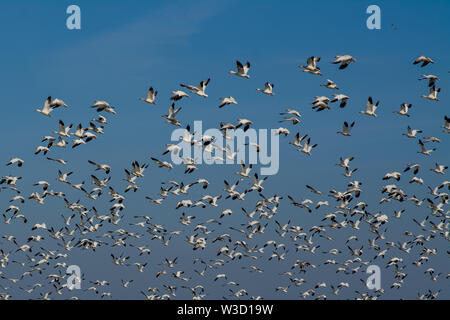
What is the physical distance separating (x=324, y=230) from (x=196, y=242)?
8850 mm

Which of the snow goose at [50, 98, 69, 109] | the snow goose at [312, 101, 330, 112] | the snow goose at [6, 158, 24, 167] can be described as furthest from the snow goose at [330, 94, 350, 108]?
the snow goose at [6, 158, 24, 167]

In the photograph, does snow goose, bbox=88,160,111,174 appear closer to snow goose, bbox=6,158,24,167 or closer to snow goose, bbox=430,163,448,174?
snow goose, bbox=6,158,24,167

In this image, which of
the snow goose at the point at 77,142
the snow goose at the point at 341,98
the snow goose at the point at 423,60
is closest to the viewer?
the snow goose at the point at 423,60

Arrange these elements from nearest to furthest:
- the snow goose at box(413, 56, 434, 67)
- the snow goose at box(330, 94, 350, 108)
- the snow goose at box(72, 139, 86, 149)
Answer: the snow goose at box(413, 56, 434, 67), the snow goose at box(330, 94, 350, 108), the snow goose at box(72, 139, 86, 149)

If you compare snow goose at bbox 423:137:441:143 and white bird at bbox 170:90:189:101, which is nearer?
white bird at bbox 170:90:189:101

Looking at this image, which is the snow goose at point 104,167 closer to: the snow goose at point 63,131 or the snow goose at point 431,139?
the snow goose at point 63,131

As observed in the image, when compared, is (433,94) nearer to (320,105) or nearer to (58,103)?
(320,105)

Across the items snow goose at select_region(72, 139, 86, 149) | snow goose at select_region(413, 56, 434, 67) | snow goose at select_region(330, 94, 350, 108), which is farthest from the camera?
snow goose at select_region(72, 139, 86, 149)

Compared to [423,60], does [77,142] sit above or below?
below

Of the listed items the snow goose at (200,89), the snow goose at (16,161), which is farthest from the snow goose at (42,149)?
the snow goose at (200,89)

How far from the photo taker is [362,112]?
148 ft

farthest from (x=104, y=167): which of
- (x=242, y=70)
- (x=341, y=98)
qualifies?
(x=341, y=98)
